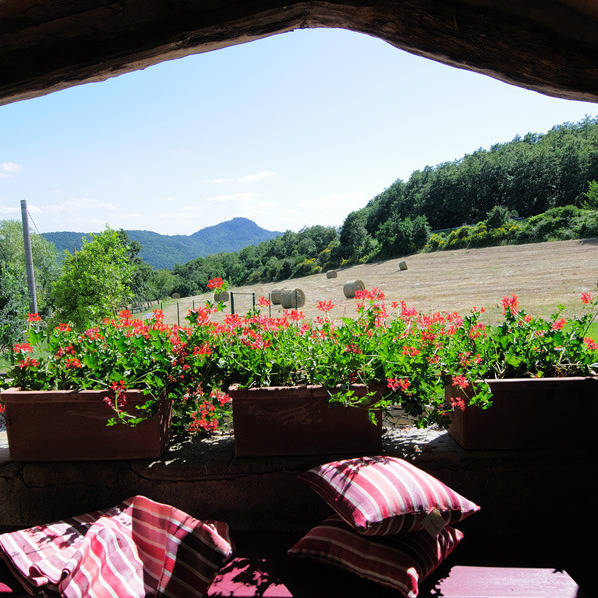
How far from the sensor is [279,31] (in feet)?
3.23

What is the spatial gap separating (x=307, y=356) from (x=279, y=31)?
2.67 feet

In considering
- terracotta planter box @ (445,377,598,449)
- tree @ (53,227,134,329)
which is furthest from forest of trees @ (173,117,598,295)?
tree @ (53,227,134,329)

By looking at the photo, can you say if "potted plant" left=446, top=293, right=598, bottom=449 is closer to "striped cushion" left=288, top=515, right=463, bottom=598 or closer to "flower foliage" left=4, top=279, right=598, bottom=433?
"flower foliage" left=4, top=279, right=598, bottom=433

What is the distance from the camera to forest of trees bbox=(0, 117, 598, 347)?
212 centimetres

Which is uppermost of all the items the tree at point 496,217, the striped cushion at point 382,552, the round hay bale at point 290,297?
the tree at point 496,217

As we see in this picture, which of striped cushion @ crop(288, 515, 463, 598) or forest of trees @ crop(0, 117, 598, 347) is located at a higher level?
forest of trees @ crop(0, 117, 598, 347)

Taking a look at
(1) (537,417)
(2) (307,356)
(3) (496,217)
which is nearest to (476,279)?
(3) (496,217)

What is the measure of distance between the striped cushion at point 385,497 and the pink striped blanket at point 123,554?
290 mm

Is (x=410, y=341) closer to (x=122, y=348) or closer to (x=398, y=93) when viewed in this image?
(x=122, y=348)

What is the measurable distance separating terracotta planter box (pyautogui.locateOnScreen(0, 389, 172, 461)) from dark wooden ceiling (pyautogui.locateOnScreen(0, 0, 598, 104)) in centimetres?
78

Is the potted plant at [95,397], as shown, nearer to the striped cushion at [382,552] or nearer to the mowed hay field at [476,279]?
the striped cushion at [382,552]

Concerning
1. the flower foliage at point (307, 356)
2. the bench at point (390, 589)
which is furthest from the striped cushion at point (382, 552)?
the flower foliage at point (307, 356)

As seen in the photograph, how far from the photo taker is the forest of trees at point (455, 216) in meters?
2.12

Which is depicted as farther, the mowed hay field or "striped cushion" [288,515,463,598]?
the mowed hay field
